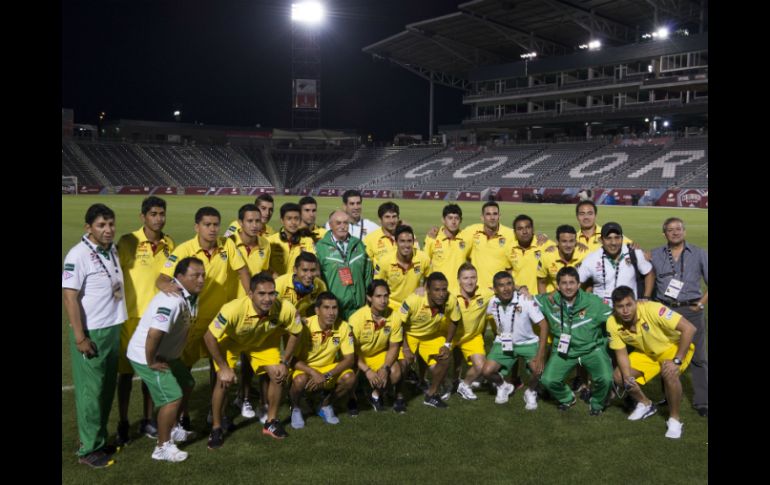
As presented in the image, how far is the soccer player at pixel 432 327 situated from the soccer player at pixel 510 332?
0.54 metres

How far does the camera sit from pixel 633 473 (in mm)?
4871

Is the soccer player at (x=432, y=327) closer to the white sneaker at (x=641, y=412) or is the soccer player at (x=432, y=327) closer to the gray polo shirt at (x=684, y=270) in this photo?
the white sneaker at (x=641, y=412)

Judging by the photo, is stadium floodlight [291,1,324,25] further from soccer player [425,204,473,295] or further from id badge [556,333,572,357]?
id badge [556,333,572,357]

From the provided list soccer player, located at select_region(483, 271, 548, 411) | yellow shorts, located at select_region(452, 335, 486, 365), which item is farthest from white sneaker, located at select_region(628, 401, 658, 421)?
yellow shorts, located at select_region(452, 335, 486, 365)

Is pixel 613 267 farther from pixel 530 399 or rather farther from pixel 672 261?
pixel 530 399

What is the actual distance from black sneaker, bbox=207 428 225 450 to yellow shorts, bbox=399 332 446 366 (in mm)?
2412

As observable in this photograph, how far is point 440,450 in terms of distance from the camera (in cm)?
534

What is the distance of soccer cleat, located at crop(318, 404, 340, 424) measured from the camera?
599 centimetres

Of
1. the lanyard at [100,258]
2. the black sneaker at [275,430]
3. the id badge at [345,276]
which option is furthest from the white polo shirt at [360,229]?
the lanyard at [100,258]

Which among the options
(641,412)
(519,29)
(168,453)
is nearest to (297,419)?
(168,453)

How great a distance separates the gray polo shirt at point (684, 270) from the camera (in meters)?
6.43

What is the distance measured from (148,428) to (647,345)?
515cm
